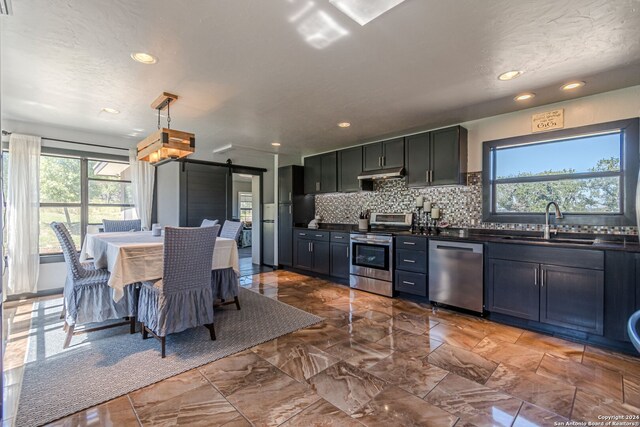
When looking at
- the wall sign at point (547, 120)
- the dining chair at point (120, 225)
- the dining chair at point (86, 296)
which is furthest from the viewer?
the dining chair at point (120, 225)

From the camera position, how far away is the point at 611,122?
9.73ft

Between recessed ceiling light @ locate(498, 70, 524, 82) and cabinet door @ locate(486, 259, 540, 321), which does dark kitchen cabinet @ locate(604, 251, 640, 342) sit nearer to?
cabinet door @ locate(486, 259, 540, 321)

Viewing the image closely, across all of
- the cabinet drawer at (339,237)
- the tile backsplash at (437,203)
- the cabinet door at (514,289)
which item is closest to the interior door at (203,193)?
the tile backsplash at (437,203)

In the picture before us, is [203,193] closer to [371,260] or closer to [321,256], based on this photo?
[321,256]

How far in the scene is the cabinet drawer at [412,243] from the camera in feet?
12.3

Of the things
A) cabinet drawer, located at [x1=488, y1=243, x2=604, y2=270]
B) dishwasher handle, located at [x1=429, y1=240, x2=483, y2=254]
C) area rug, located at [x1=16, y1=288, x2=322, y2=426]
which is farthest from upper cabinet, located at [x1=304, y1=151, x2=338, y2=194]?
cabinet drawer, located at [x1=488, y1=243, x2=604, y2=270]

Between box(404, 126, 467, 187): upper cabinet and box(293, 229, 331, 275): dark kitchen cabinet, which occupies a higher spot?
box(404, 126, 467, 187): upper cabinet

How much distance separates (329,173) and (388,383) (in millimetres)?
3834

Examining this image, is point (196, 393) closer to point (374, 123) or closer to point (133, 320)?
point (133, 320)

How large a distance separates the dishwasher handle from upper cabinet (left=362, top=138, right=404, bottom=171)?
1306 mm

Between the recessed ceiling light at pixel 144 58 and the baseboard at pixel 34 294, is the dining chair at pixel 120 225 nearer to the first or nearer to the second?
the baseboard at pixel 34 294

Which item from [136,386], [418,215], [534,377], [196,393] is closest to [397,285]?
[418,215]

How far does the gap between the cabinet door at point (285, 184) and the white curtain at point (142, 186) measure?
88.2 inches

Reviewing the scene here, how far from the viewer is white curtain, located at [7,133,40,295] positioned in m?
3.91
